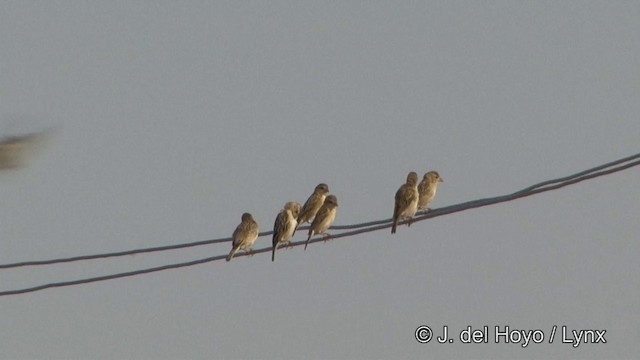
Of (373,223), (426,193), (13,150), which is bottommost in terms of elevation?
(13,150)

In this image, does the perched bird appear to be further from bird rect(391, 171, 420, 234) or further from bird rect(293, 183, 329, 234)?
bird rect(293, 183, 329, 234)

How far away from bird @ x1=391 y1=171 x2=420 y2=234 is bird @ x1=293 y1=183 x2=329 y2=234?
1.49m

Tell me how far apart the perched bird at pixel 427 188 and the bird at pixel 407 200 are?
17 cm

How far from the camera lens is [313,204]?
1948cm

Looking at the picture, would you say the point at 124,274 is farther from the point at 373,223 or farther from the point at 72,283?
the point at 373,223

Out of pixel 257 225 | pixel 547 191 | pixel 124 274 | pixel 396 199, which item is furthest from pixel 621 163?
pixel 257 225

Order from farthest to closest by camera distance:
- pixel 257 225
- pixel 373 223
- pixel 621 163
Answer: pixel 257 225 < pixel 373 223 < pixel 621 163

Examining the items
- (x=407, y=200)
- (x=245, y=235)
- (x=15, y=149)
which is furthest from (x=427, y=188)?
(x=15, y=149)

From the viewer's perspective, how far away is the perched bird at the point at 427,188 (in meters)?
18.8

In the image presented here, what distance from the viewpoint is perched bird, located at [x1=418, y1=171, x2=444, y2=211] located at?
1881 cm

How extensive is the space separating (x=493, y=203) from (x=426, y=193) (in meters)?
8.94

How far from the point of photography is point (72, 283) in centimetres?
1197

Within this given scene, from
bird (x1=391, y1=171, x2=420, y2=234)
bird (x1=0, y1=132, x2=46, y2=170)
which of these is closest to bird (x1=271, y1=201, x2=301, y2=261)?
bird (x1=391, y1=171, x2=420, y2=234)

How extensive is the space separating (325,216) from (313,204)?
98 centimetres
